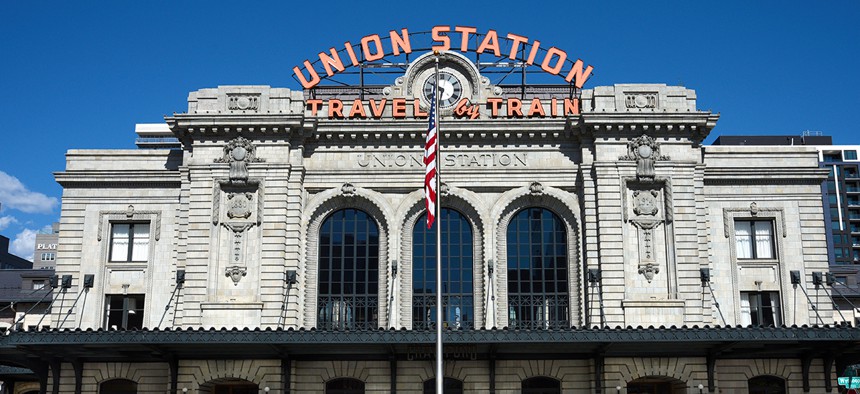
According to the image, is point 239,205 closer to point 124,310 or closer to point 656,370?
point 124,310

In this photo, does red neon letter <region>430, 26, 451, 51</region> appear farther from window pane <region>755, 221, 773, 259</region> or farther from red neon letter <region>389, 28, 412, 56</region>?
window pane <region>755, 221, 773, 259</region>

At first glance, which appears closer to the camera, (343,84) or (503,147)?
(503,147)

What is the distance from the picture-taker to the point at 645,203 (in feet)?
135

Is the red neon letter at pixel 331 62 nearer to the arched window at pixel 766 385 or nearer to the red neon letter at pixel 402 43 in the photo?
the red neon letter at pixel 402 43

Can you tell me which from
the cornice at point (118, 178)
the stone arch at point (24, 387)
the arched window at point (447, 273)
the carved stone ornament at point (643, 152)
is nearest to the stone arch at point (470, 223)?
the arched window at point (447, 273)

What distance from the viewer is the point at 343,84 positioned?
48625mm

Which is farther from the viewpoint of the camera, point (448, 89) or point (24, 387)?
point (24, 387)

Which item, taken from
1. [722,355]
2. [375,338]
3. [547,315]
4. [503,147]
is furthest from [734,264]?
[375,338]

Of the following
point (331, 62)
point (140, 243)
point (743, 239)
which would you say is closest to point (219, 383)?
point (140, 243)

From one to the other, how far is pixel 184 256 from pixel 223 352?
18.3 feet

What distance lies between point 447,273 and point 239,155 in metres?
10.9

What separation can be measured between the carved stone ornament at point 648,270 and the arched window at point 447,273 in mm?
7640

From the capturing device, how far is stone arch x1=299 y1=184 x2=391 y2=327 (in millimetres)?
41562

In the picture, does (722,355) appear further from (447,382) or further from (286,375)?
(286,375)
